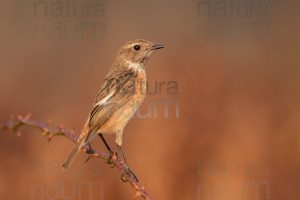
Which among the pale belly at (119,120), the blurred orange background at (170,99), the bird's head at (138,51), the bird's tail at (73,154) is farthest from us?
the blurred orange background at (170,99)

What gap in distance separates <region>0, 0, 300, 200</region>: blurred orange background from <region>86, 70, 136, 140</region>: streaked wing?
1.03 meters

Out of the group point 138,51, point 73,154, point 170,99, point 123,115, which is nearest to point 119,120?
point 123,115

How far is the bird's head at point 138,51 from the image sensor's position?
5820 mm

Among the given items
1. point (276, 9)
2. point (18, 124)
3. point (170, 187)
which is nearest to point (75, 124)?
point (170, 187)

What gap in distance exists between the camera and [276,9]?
10.5 m

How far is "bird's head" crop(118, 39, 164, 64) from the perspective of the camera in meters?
5.82

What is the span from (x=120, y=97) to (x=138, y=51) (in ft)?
2.56

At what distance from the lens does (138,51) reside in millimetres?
5832

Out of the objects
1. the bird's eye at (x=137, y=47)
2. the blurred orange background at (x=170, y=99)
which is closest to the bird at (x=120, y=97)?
the bird's eye at (x=137, y=47)

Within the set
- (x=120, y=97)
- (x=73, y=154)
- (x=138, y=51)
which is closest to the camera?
(x=73, y=154)

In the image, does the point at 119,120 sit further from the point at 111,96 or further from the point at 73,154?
the point at 73,154

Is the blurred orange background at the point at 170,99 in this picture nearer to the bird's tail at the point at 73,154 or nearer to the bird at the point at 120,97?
the bird at the point at 120,97

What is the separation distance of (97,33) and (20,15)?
192cm

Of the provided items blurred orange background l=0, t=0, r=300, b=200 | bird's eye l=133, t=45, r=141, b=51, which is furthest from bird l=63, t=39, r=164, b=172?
blurred orange background l=0, t=0, r=300, b=200
